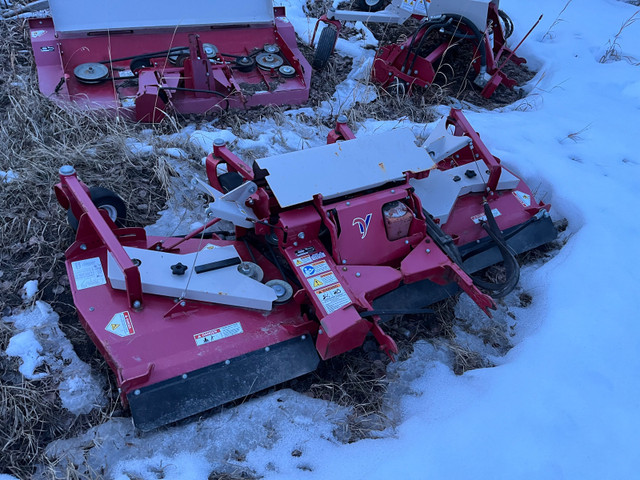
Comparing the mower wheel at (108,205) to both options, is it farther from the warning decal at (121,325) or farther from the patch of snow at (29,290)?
the warning decal at (121,325)

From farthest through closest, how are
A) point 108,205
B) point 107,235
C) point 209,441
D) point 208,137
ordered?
point 208,137 → point 108,205 → point 107,235 → point 209,441

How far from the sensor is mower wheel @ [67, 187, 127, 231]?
9.54 ft

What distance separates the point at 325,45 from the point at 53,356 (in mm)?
3506

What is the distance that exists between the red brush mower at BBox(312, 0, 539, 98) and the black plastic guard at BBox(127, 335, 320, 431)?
3065mm

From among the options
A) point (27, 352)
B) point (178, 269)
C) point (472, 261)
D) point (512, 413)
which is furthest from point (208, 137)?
point (512, 413)

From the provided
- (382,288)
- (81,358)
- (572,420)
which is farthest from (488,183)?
(81,358)

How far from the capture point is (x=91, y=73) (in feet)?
13.7

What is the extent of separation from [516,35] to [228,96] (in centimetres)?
355

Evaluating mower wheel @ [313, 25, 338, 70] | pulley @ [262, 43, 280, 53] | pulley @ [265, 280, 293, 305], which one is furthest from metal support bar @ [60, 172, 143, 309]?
mower wheel @ [313, 25, 338, 70]

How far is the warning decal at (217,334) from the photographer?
248 cm

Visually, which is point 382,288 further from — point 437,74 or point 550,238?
point 437,74

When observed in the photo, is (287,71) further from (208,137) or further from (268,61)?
(208,137)

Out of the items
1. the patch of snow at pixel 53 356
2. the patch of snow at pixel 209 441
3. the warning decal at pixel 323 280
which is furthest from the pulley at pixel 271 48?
the patch of snow at pixel 209 441

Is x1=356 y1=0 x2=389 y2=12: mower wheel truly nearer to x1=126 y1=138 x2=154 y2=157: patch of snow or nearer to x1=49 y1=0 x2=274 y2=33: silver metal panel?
x1=49 y1=0 x2=274 y2=33: silver metal panel
